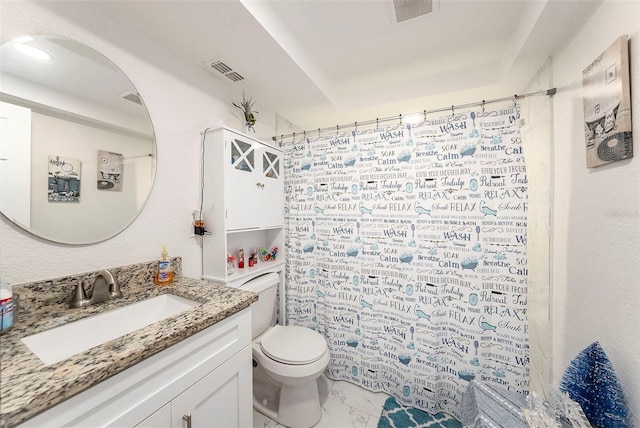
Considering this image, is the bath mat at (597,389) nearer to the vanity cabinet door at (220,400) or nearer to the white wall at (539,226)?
the white wall at (539,226)

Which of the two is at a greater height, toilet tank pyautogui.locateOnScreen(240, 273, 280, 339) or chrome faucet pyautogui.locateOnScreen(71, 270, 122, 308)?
chrome faucet pyautogui.locateOnScreen(71, 270, 122, 308)

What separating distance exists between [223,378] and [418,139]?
5.39ft

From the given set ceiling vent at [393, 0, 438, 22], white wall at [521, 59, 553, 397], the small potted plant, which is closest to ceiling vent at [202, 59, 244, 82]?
the small potted plant

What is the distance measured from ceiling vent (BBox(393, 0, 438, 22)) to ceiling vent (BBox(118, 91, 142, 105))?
1405mm

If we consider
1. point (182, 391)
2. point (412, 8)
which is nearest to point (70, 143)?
point (182, 391)

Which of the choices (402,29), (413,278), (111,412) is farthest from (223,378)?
(402,29)

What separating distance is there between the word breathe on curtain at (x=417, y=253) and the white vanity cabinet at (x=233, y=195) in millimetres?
296

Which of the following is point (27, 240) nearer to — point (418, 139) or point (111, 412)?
point (111, 412)

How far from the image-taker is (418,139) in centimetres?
151

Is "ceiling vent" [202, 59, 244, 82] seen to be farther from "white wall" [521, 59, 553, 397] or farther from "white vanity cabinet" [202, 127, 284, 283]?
"white wall" [521, 59, 553, 397]

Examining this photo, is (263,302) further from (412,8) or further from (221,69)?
(412,8)

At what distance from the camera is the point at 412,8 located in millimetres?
1260

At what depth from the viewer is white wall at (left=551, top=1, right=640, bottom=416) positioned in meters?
0.82

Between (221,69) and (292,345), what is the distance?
1.80 m
